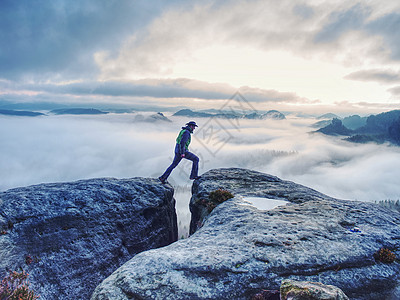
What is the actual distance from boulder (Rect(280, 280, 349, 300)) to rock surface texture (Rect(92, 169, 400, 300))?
2.07 m

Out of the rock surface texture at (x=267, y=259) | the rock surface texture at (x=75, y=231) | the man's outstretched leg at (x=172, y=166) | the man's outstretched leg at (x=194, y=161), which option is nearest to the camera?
the rock surface texture at (x=267, y=259)

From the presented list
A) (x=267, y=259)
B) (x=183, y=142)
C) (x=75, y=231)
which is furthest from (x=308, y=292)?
(x=183, y=142)

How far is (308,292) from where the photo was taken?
6035 millimetres

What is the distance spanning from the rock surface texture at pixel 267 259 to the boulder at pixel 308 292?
2068 mm

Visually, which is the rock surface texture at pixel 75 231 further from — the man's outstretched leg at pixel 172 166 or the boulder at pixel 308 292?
the boulder at pixel 308 292

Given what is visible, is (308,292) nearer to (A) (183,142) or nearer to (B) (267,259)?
(B) (267,259)

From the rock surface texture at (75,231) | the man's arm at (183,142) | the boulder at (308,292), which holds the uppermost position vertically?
the man's arm at (183,142)

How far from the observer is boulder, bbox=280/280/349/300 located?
19.5 feet

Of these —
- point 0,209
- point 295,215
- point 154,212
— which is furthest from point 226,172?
point 0,209

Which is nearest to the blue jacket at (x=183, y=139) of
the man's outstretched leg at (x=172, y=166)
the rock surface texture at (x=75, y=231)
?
the man's outstretched leg at (x=172, y=166)

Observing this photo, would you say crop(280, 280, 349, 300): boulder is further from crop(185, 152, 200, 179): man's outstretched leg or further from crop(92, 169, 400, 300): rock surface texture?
crop(185, 152, 200, 179): man's outstretched leg

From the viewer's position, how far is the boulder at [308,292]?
19.5 ft

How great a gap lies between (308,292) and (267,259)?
3.26 m

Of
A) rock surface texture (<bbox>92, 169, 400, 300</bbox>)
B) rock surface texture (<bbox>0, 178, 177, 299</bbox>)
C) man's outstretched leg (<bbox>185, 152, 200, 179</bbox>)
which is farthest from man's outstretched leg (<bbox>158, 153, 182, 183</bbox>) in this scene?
rock surface texture (<bbox>92, 169, 400, 300</bbox>)
